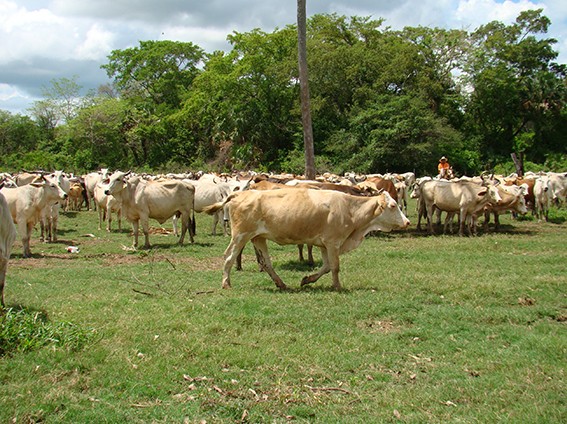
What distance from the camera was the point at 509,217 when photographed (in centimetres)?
2367

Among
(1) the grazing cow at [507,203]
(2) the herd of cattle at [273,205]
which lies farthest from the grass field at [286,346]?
(1) the grazing cow at [507,203]

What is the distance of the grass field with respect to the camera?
5297 mm

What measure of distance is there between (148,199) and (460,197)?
33.1 feet

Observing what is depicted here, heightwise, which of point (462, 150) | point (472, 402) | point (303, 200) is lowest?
point (472, 402)

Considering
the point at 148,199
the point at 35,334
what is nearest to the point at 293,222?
the point at 35,334

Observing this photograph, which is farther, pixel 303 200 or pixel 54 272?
pixel 54 272

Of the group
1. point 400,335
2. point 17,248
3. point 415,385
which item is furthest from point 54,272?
point 415,385

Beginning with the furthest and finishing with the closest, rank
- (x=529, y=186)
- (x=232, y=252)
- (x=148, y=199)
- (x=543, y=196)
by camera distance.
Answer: (x=529, y=186), (x=543, y=196), (x=148, y=199), (x=232, y=252)

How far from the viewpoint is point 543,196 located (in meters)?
21.5

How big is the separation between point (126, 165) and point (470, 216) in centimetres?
4417

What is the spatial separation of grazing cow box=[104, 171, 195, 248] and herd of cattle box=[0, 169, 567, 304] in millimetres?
29

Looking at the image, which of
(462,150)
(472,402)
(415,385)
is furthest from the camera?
(462,150)

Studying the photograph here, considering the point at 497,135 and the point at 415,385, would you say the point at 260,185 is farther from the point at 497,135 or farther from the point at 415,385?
the point at 497,135

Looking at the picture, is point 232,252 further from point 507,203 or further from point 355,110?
point 355,110
